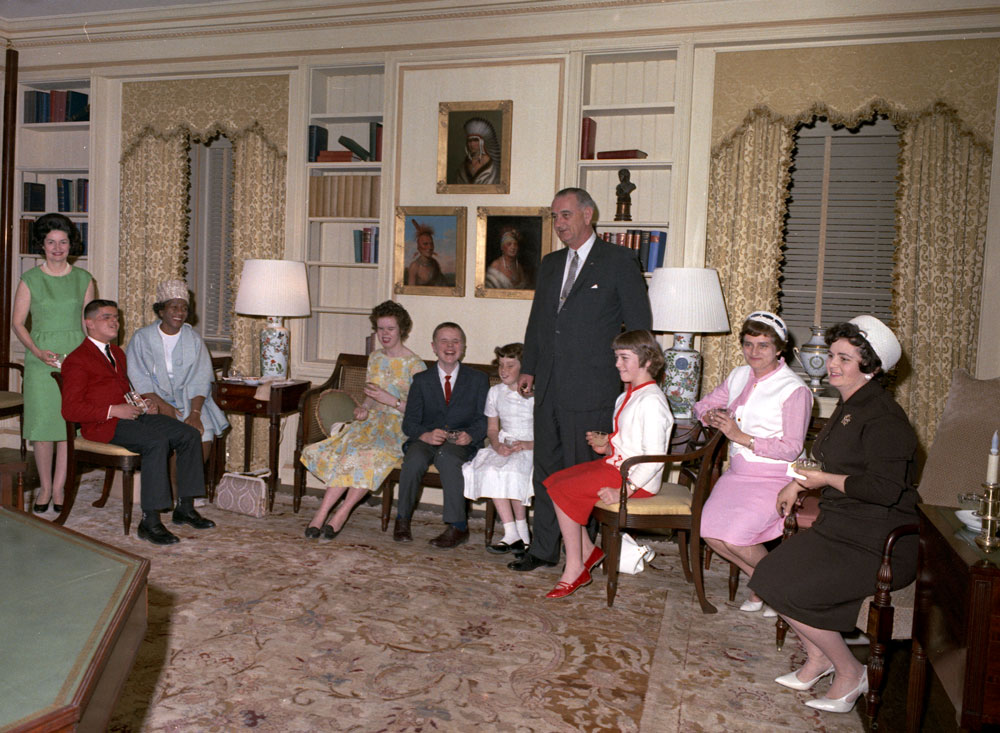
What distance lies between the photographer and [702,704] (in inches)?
107

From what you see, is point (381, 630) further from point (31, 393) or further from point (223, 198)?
point (223, 198)

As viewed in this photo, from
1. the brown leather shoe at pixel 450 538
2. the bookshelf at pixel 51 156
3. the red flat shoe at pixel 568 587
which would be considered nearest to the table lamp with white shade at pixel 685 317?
the red flat shoe at pixel 568 587

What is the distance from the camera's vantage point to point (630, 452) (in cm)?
361

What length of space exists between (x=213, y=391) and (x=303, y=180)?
1570 millimetres

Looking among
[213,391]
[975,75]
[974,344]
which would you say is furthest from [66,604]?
[975,75]

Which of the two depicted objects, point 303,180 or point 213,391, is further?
point 303,180

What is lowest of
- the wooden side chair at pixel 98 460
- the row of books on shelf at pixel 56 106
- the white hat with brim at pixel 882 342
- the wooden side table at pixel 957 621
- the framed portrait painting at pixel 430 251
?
the wooden side chair at pixel 98 460

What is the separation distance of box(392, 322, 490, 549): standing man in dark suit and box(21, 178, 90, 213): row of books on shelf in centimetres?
346

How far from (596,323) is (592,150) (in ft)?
5.27

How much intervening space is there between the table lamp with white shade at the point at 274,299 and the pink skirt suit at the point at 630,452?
7.74 feet

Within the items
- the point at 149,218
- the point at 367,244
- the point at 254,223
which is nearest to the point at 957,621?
the point at 367,244

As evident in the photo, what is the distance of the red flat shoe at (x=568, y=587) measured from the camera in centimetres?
365

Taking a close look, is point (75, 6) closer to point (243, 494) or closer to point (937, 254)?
point (243, 494)

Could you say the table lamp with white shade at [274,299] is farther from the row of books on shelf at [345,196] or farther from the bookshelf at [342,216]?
the row of books on shelf at [345,196]
